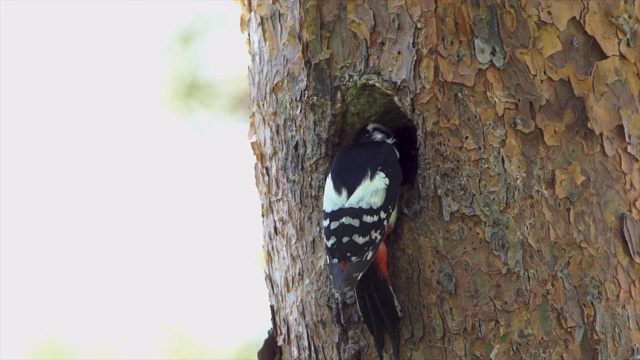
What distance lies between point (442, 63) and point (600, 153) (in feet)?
2.12

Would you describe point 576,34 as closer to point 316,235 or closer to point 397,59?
point 397,59

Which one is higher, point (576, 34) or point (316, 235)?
point (576, 34)

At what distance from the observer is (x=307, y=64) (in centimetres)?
316

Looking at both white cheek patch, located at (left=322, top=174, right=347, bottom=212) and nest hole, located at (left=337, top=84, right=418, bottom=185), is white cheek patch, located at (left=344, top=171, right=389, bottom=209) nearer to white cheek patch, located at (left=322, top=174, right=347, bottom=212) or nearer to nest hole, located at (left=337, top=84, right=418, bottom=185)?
white cheek patch, located at (left=322, top=174, right=347, bottom=212)

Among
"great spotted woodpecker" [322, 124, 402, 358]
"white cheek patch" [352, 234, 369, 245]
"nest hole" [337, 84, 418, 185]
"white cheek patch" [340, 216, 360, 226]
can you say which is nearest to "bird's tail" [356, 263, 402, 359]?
"great spotted woodpecker" [322, 124, 402, 358]

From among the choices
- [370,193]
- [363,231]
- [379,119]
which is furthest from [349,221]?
[379,119]

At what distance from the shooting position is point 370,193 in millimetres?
3299

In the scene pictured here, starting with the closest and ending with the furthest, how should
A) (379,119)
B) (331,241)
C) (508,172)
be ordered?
(508,172) < (331,241) < (379,119)

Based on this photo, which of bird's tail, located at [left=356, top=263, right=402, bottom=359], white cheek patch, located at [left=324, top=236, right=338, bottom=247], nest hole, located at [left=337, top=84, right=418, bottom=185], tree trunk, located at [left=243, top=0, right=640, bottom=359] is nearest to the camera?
tree trunk, located at [left=243, top=0, right=640, bottom=359]

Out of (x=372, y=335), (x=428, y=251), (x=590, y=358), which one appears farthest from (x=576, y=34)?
(x=372, y=335)

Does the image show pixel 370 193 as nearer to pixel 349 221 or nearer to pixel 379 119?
pixel 349 221

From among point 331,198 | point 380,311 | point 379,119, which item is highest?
point 379,119

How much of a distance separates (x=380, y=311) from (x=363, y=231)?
384 mm

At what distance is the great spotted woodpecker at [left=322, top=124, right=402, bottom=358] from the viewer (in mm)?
2955
